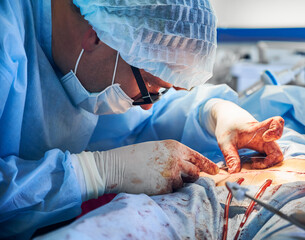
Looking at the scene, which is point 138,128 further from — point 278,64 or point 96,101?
point 278,64

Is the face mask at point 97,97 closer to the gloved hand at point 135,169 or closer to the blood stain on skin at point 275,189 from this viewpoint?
the gloved hand at point 135,169

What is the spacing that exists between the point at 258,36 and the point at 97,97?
3.02 meters

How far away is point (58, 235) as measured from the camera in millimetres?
764

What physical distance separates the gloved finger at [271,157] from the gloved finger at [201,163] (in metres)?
0.21

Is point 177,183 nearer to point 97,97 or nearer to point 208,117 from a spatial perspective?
point 97,97

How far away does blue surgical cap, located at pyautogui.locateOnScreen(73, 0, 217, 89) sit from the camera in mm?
1171

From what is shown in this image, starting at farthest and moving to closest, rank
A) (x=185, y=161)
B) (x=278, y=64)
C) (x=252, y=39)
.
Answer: (x=252, y=39)
(x=278, y=64)
(x=185, y=161)

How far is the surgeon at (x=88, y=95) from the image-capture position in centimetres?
111

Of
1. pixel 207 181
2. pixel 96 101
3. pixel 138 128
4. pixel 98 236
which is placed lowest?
pixel 138 128

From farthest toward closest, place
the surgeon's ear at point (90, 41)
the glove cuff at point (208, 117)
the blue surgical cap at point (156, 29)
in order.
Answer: the glove cuff at point (208, 117), the surgeon's ear at point (90, 41), the blue surgical cap at point (156, 29)

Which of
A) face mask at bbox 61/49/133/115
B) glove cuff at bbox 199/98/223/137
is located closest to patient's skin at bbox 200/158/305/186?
glove cuff at bbox 199/98/223/137

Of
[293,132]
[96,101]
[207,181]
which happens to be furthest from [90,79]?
[293,132]

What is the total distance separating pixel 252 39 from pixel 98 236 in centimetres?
371

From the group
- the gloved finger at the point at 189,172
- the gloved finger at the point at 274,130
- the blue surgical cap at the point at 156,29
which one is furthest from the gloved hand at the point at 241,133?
the blue surgical cap at the point at 156,29
